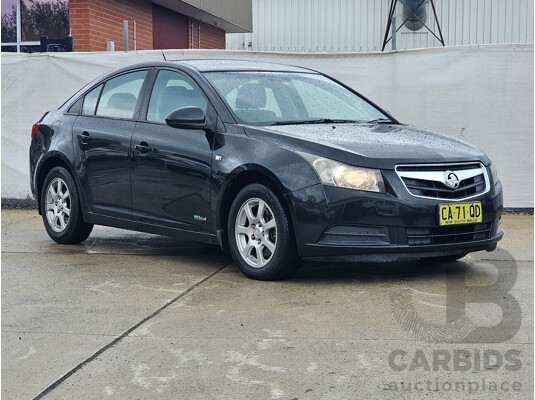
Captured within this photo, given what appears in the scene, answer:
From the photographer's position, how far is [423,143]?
22.7 ft

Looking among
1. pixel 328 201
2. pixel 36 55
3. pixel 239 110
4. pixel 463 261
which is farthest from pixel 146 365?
pixel 36 55

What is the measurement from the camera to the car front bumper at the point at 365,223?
6.41 meters

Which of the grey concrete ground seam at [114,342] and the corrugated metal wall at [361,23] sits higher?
the corrugated metal wall at [361,23]

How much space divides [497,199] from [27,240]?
14.8ft

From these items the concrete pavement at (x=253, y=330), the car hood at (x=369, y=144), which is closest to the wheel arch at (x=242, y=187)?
the car hood at (x=369, y=144)

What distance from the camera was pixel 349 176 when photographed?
643 cm

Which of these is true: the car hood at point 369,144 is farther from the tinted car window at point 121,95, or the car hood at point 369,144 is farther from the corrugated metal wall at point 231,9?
the corrugated metal wall at point 231,9

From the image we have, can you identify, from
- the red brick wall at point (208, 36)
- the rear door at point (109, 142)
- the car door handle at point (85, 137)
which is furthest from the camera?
the red brick wall at point (208, 36)

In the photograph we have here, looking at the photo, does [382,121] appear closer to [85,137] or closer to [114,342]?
[85,137]

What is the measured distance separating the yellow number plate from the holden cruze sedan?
1 cm

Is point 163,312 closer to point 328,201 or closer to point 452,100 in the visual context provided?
point 328,201

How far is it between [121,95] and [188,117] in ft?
4.34

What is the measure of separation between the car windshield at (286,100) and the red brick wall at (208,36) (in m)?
15.7

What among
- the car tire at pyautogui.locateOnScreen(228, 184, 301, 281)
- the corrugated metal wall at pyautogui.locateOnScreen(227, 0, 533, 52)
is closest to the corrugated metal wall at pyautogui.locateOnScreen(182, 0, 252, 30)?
the corrugated metal wall at pyautogui.locateOnScreen(227, 0, 533, 52)
